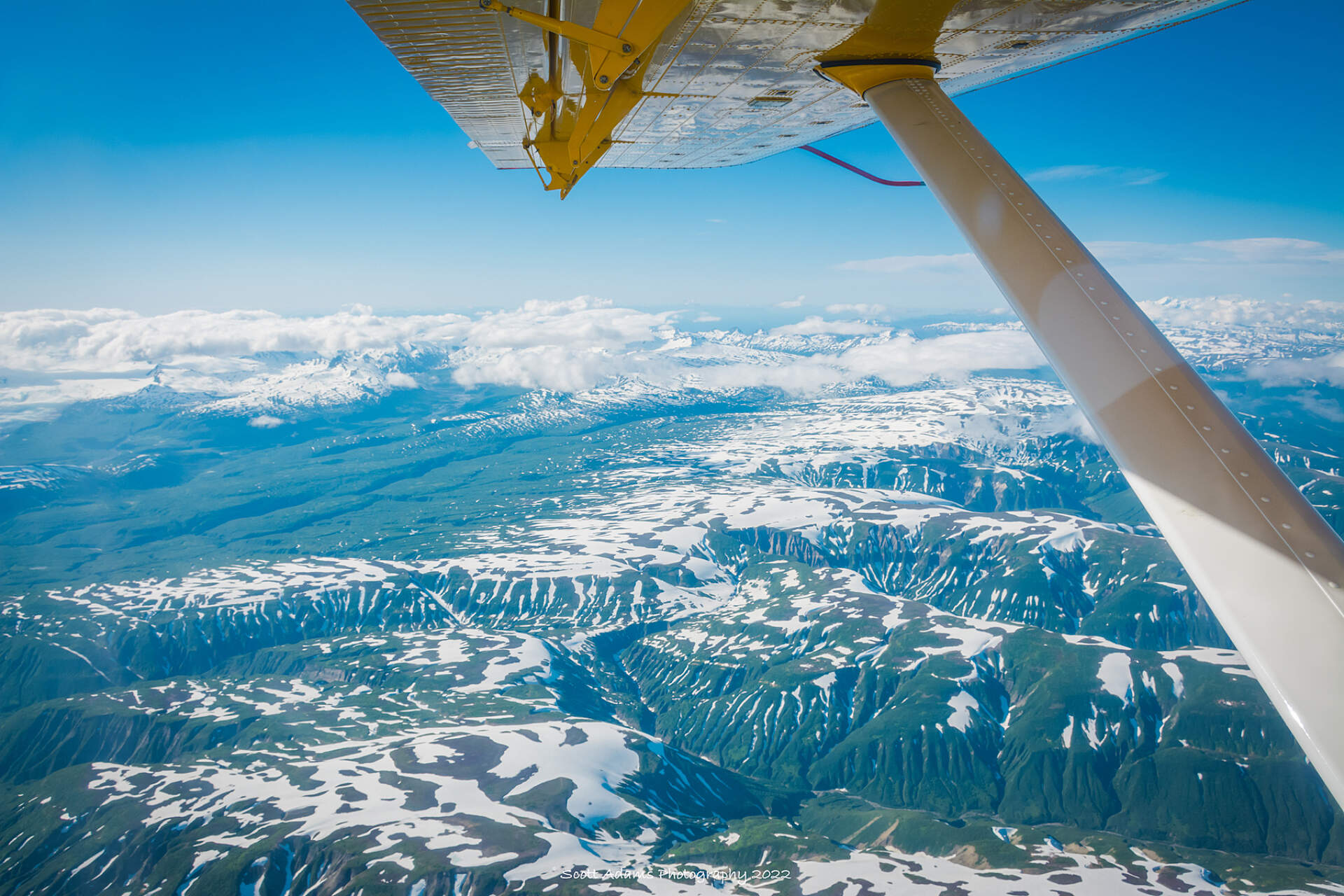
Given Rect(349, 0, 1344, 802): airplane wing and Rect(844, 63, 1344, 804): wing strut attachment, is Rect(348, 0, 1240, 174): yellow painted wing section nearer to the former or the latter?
Rect(349, 0, 1344, 802): airplane wing

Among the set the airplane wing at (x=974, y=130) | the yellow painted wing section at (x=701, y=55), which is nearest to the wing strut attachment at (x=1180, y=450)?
the airplane wing at (x=974, y=130)

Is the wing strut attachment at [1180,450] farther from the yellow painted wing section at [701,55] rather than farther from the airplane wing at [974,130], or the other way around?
the yellow painted wing section at [701,55]

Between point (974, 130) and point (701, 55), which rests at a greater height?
point (701, 55)

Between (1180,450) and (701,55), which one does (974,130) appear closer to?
(701,55)

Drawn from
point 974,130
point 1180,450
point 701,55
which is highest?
point 701,55

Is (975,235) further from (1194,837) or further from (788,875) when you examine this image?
(1194,837)

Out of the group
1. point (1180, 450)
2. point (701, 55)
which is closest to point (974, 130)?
point (701, 55)

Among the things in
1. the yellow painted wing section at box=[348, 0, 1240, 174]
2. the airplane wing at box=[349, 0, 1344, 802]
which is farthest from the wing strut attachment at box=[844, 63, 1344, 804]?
the yellow painted wing section at box=[348, 0, 1240, 174]
